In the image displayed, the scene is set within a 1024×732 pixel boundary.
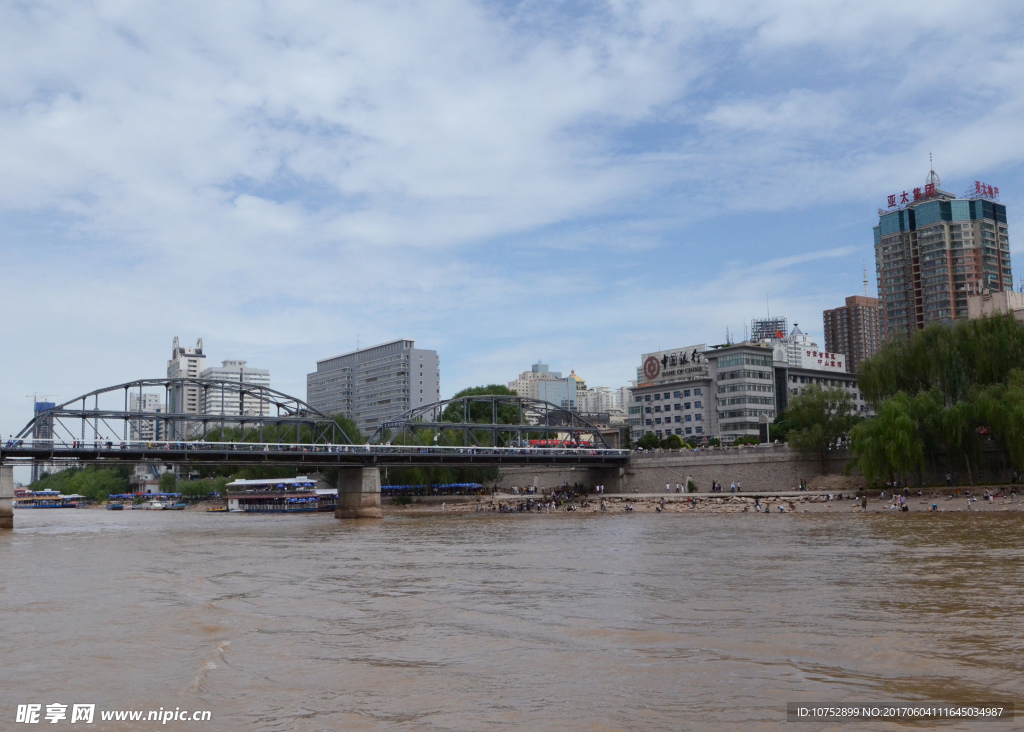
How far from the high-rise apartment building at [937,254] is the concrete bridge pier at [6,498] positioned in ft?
517

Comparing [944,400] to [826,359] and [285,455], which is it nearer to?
[285,455]

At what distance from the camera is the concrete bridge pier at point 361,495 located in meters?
91.9

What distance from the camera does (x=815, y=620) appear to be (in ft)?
64.4

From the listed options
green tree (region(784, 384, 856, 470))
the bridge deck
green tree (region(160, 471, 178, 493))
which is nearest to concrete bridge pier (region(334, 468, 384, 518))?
the bridge deck

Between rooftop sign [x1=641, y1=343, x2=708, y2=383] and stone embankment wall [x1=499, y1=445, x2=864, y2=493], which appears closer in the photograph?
stone embankment wall [x1=499, y1=445, x2=864, y2=493]

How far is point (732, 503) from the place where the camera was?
8106 centimetres

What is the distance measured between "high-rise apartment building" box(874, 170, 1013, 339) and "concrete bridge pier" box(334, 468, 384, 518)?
412 ft

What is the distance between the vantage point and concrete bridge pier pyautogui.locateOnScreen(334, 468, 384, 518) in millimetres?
91875

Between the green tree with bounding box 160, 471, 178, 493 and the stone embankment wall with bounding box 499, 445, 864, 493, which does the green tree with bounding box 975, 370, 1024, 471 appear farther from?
the green tree with bounding box 160, 471, 178, 493

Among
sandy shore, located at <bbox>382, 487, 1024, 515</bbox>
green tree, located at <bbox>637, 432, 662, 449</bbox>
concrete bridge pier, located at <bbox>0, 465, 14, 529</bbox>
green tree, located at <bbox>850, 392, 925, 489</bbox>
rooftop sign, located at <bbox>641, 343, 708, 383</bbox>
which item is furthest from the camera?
rooftop sign, located at <bbox>641, 343, 708, 383</bbox>

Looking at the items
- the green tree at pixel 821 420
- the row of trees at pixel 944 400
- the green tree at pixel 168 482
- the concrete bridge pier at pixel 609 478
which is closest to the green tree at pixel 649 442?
the concrete bridge pier at pixel 609 478

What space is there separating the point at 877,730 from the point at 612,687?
421 cm

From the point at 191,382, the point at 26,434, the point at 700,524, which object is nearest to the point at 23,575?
the point at 700,524

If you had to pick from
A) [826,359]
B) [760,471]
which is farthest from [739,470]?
[826,359]
